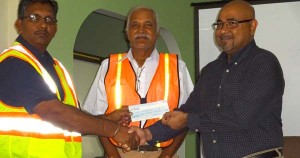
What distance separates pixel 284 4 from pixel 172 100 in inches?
115

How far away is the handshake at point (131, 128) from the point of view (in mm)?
3098

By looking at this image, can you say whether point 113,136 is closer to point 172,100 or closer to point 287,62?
point 172,100

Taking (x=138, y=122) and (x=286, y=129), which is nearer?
(x=138, y=122)

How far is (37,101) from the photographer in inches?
101

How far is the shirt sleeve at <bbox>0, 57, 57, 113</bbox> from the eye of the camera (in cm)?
→ 257

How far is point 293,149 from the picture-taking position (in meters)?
3.23

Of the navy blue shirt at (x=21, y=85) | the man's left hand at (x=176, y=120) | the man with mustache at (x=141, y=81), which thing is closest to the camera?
the navy blue shirt at (x=21, y=85)

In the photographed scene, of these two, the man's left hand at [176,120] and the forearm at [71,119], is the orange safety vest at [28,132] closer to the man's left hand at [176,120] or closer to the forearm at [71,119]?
the forearm at [71,119]

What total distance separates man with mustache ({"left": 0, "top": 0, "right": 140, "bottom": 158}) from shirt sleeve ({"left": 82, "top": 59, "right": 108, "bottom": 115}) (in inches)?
15.0

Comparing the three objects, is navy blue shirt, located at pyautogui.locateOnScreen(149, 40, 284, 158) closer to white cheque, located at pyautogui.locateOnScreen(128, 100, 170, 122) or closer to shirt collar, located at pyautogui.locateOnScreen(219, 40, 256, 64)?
shirt collar, located at pyautogui.locateOnScreen(219, 40, 256, 64)

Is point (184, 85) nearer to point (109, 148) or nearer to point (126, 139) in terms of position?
point (126, 139)

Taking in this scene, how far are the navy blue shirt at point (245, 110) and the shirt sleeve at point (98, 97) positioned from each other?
793 mm

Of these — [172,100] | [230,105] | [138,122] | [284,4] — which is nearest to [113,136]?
[138,122]

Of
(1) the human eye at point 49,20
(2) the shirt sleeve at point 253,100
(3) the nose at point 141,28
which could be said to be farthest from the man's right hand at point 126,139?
(1) the human eye at point 49,20
